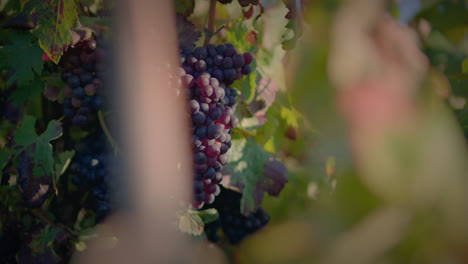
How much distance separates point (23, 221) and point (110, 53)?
1.66 feet

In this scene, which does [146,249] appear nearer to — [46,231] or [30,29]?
[46,231]

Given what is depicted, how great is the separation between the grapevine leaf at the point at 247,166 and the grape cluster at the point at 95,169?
12.3 inches

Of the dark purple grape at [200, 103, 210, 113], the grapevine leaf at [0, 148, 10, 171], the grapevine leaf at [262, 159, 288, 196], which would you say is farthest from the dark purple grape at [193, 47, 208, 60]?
the grapevine leaf at [0, 148, 10, 171]

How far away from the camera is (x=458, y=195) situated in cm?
26

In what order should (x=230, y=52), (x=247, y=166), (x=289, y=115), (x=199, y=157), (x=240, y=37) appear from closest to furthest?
(x=199, y=157) < (x=230, y=52) < (x=247, y=166) < (x=240, y=37) < (x=289, y=115)

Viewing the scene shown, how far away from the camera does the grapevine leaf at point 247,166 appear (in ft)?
3.25

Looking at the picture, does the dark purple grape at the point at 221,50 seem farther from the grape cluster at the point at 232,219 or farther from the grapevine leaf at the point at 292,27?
the grape cluster at the point at 232,219

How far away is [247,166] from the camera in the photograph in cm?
103

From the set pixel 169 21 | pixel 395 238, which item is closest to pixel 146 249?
pixel 169 21

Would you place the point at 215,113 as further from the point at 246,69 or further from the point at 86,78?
the point at 86,78

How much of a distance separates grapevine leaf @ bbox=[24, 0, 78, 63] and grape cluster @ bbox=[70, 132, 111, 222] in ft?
0.69

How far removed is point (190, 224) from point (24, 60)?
0.56 m

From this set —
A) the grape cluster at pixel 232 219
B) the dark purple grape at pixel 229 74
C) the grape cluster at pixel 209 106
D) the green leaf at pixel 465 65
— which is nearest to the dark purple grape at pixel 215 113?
the grape cluster at pixel 209 106

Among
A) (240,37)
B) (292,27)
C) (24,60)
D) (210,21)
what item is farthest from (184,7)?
(24,60)
